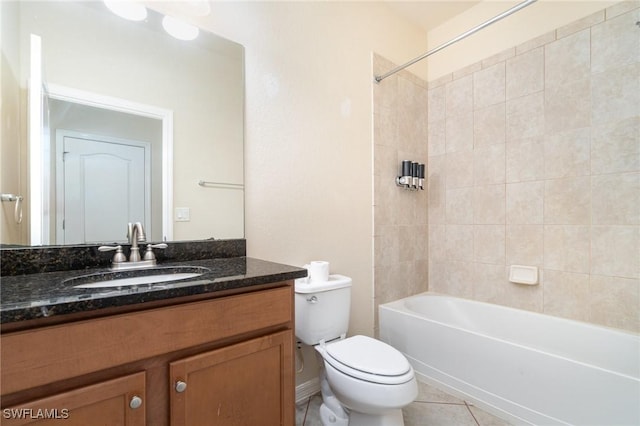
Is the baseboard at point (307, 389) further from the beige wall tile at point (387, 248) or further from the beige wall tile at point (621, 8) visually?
the beige wall tile at point (621, 8)

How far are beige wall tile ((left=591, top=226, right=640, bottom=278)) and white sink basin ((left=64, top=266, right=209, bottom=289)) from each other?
84.4 inches

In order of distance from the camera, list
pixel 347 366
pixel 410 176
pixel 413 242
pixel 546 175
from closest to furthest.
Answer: pixel 347 366, pixel 546 175, pixel 410 176, pixel 413 242

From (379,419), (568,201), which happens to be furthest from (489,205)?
(379,419)

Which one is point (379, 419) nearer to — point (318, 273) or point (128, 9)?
point (318, 273)

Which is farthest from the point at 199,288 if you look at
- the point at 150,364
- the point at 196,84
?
the point at 196,84

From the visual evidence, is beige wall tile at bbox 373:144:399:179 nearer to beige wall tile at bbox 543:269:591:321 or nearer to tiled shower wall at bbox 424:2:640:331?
tiled shower wall at bbox 424:2:640:331

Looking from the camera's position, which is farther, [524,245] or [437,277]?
[437,277]

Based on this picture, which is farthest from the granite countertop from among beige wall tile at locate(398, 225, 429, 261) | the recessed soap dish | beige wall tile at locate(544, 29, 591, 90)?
beige wall tile at locate(544, 29, 591, 90)

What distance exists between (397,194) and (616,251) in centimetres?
129

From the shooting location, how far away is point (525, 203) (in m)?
2.01

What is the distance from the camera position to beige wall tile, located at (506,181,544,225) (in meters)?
1.95
